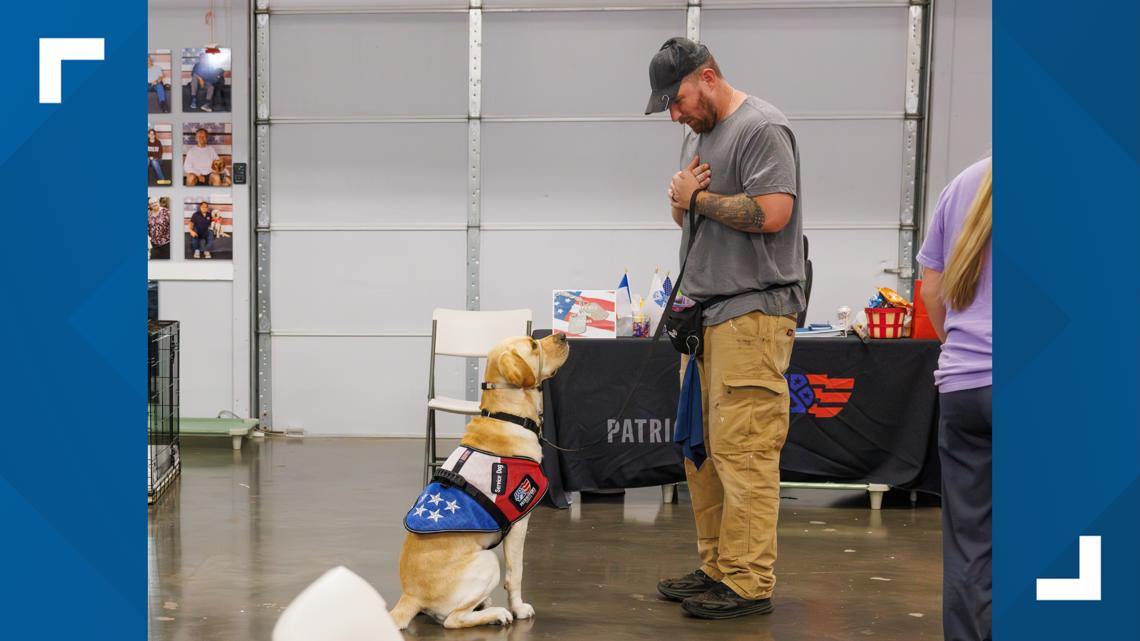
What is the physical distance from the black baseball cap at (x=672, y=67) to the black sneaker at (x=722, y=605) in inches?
59.7

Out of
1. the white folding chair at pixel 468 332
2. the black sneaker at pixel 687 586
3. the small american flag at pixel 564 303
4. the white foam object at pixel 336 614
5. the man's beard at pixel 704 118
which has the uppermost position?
the man's beard at pixel 704 118

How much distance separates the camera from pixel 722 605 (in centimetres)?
343

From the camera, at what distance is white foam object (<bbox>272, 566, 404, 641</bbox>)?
933 millimetres

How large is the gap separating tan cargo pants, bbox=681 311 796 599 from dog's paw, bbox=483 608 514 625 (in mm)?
693

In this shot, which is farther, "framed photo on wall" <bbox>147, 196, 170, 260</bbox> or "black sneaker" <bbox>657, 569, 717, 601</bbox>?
"framed photo on wall" <bbox>147, 196, 170, 260</bbox>

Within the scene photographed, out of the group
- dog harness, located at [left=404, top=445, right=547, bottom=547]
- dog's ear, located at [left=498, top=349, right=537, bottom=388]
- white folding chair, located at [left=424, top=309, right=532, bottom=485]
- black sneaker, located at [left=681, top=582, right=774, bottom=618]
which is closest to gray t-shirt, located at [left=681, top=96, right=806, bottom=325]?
dog's ear, located at [left=498, top=349, right=537, bottom=388]

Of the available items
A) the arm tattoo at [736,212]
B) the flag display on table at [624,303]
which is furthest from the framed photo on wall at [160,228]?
the arm tattoo at [736,212]

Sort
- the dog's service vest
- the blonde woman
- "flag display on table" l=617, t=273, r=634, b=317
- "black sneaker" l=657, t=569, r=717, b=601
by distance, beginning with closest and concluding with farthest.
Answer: the blonde woman
the dog's service vest
"black sneaker" l=657, t=569, r=717, b=601
"flag display on table" l=617, t=273, r=634, b=317

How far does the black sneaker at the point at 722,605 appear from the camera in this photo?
3422mm

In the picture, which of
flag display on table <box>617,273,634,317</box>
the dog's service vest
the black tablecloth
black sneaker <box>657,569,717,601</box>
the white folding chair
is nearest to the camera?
the dog's service vest

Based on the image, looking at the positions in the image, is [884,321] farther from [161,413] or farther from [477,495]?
[161,413]

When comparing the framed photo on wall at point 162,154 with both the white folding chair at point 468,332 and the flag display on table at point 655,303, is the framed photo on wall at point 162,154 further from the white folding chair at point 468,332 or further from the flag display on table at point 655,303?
the flag display on table at point 655,303

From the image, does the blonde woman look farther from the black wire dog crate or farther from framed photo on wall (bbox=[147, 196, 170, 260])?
framed photo on wall (bbox=[147, 196, 170, 260])

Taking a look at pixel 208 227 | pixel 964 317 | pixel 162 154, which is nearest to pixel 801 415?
pixel 964 317
